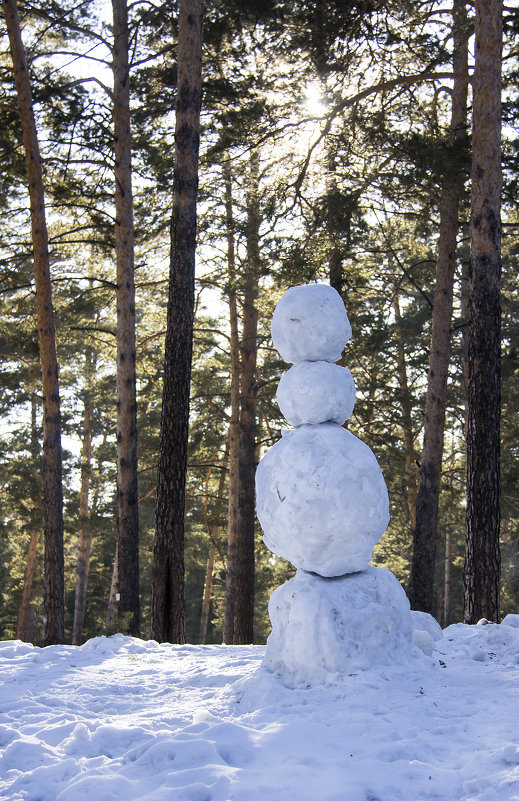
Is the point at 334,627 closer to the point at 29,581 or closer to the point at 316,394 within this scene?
the point at 316,394

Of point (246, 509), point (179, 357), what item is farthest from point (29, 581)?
point (179, 357)

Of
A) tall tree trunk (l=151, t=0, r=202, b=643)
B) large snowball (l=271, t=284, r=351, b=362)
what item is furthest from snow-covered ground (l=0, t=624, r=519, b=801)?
tall tree trunk (l=151, t=0, r=202, b=643)

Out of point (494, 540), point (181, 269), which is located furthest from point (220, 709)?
point (181, 269)

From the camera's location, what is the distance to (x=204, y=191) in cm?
1303

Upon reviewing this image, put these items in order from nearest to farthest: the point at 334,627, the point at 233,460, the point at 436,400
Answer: the point at 334,627, the point at 436,400, the point at 233,460

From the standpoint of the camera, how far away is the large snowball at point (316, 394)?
5750 mm

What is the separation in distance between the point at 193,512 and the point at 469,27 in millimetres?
14753

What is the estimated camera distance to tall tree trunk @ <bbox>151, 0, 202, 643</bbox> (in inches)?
357

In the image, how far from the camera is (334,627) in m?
5.11

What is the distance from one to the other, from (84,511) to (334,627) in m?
17.0


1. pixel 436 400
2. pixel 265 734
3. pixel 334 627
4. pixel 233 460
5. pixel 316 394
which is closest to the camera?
pixel 265 734

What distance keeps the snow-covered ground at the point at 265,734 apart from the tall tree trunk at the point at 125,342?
4.36 m

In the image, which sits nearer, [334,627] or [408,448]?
[334,627]

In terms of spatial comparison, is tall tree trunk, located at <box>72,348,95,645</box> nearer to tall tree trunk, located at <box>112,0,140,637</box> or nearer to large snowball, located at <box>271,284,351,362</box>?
tall tree trunk, located at <box>112,0,140,637</box>
